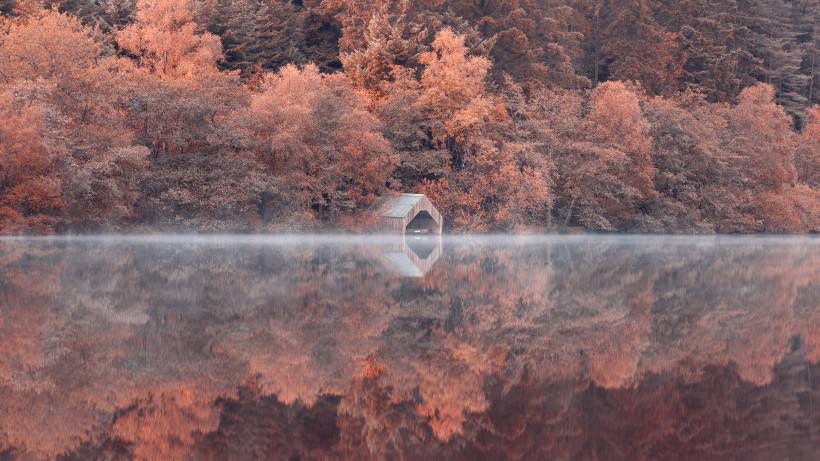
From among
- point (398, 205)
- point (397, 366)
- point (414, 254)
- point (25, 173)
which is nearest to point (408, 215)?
point (398, 205)

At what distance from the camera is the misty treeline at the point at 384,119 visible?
3509 cm

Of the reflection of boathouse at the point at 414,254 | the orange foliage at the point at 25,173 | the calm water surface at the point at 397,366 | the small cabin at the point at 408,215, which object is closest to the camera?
the calm water surface at the point at 397,366

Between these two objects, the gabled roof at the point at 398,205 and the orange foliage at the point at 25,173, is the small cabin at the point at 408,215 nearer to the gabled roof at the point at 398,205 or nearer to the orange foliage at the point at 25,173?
the gabled roof at the point at 398,205

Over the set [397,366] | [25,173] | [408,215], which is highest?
[397,366]

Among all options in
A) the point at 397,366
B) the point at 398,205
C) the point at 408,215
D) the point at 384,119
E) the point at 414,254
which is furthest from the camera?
the point at 384,119

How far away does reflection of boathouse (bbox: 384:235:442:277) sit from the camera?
22.7 m

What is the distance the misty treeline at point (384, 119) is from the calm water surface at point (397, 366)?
51.3 feet

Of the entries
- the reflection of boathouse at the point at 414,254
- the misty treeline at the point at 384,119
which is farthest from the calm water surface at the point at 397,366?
the misty treeline at the point at 384,119

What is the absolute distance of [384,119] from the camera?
4406 centimetres

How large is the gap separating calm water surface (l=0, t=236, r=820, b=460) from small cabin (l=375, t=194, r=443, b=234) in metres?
17.9

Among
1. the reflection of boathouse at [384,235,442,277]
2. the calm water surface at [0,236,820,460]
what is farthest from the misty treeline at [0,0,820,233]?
the calm water surface at [0,236,820,460]

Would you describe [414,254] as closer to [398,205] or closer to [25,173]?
[398,205]

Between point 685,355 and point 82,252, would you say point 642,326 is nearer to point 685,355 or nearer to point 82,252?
point 685,355

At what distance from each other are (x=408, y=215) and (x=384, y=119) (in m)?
6.86
